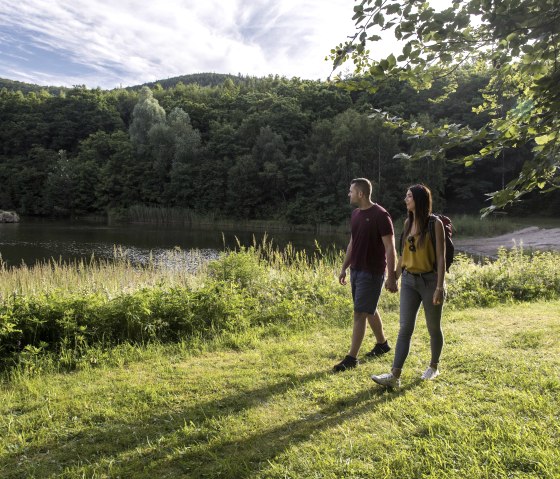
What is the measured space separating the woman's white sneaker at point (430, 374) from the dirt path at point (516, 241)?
22091mm

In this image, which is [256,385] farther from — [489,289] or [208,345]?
[489,289]

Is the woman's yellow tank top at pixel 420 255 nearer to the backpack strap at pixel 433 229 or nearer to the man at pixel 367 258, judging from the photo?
the backpack strap at pixel 433 229

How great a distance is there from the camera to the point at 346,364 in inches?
169

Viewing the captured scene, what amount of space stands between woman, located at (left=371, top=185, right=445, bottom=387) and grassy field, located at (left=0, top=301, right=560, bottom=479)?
0.41m

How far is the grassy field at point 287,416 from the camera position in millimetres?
2654

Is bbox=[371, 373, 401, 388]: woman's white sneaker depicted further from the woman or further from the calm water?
the calm water

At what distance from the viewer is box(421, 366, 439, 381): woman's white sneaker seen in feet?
12.9

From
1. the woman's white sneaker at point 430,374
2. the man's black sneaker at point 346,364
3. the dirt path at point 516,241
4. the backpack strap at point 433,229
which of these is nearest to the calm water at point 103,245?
the dirt path at point 516,241

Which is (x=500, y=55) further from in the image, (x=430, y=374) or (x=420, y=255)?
(x=430, y=374)

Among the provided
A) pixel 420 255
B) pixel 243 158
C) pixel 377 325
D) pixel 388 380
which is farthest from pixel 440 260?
pixel 243 158

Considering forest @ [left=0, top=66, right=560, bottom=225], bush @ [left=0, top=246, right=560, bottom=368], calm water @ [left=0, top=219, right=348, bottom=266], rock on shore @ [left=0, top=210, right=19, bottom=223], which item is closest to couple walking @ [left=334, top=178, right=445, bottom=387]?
bush @ [left=0, top=246, right=560, bottom=368]

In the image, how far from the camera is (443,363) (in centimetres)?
433

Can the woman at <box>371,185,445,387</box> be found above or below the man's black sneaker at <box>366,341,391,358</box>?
above

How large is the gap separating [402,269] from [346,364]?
1.14 meters
